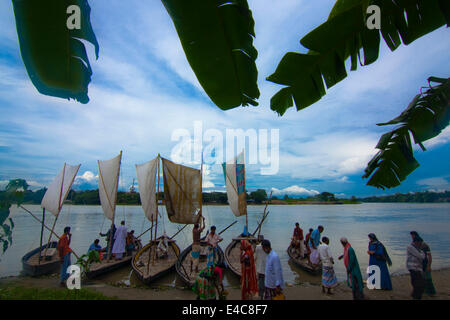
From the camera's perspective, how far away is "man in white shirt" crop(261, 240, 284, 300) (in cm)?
395

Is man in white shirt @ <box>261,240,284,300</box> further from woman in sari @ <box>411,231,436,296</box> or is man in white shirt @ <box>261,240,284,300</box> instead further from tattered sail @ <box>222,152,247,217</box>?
tattered sail @ <box>222,152,247,217</box>

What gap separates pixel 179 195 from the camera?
9.16m

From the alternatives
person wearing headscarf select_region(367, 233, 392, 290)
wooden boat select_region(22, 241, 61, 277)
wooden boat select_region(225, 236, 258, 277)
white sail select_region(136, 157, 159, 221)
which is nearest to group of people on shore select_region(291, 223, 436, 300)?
person wearing headscarf select_region(367, 233, 392, 290)

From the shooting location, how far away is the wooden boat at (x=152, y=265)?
24.8 feet

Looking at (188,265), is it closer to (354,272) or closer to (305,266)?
(305,266)

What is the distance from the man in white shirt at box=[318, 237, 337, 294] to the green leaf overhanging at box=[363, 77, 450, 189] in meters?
2.51

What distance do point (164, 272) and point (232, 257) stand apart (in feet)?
9.70

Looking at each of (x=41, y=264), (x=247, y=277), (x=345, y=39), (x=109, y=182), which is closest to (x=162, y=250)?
(x=109, y=182)

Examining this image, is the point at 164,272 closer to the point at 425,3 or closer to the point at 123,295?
the point at 123,295

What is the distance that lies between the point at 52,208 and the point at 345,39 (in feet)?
37.8

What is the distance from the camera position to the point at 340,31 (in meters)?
1.96

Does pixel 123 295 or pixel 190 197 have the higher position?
pixel 190 197
